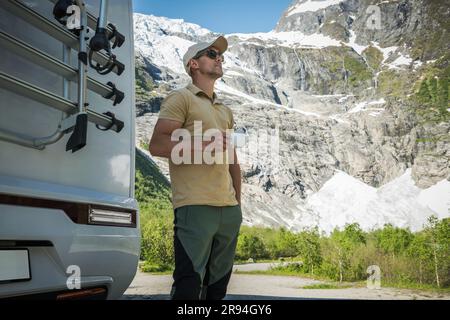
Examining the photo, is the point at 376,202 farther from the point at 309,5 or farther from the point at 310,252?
the point at 309,5

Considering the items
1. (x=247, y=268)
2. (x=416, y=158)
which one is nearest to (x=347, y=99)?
(x=416, y=158)

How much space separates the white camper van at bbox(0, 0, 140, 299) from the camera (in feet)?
4.93

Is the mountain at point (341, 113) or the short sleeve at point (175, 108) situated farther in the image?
the mountain at point (341, 113)

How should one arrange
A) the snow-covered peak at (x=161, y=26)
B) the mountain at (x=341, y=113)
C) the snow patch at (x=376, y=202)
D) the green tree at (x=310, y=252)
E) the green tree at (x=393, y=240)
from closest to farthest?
the green tree at (x=393, y=240), the green tree at (x=310, y=252), the snow patch at (x=376, y=202), the mountain at (x=341, y=113), the snow-covered peak at (x=161, y=26)

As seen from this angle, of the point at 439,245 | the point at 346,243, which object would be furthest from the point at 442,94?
the point at 439,245

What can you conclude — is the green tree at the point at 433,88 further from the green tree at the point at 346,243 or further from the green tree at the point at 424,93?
the green tree at the point at 346,243

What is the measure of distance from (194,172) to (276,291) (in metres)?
8.03

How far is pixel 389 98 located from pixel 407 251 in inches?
3028

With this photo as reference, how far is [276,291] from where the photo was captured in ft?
30.7

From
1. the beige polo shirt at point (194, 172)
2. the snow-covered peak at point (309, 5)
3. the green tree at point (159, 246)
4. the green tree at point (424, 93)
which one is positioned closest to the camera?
the beige polo shirt at point (194, 172)

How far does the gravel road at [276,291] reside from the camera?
7930 millimetres

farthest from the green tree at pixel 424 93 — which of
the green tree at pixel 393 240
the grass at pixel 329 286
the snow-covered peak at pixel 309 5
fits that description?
the grass at pixel 329 286

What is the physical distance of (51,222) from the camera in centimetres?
162

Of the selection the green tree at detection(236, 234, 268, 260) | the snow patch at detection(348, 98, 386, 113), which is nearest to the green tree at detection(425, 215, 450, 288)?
the green tree at detection(236, 234, 268, 260)
